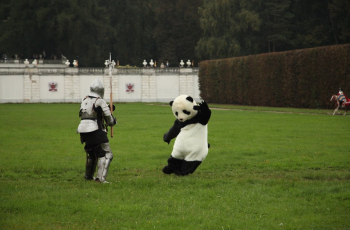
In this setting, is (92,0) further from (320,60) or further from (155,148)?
(155,148)

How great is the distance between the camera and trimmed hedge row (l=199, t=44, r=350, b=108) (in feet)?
115

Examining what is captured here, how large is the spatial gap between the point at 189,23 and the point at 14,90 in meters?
24.9

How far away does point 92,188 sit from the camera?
30.7ft

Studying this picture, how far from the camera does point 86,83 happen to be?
56750 mm

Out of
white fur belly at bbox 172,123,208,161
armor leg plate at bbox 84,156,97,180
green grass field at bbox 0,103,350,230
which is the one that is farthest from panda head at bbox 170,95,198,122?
armor leg plate at bbox 84,156,97,180

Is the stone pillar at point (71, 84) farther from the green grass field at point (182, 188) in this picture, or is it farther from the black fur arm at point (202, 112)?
the black fur arm at point (202, 112)

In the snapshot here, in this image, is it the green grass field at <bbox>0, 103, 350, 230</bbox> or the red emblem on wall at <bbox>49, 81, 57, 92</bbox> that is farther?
the red emblem on wall at <bbox>49, 81, 57, 92</bbox>

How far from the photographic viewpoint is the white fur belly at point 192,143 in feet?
34.1

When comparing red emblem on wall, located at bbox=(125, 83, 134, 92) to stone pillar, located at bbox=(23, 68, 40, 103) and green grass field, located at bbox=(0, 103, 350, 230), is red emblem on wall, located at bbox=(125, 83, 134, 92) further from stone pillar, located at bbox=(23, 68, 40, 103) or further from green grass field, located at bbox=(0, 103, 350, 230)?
green grass field, located at bbox=(0, 103, 350, 230)

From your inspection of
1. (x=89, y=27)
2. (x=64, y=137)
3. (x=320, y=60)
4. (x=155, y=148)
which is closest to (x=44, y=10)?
(x=89, y=27)

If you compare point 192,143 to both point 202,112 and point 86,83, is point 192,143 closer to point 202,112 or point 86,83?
point 202,112

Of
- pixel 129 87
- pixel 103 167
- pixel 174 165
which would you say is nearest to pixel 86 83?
pixel 129 87

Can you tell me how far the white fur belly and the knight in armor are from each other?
1.33 metres

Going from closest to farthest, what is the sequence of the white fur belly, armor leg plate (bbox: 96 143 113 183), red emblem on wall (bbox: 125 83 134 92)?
armor leg plate (bbox: 96 143 113 183)
the white fur belly
red emblem on wall (bbox: 125 83 134 92)
